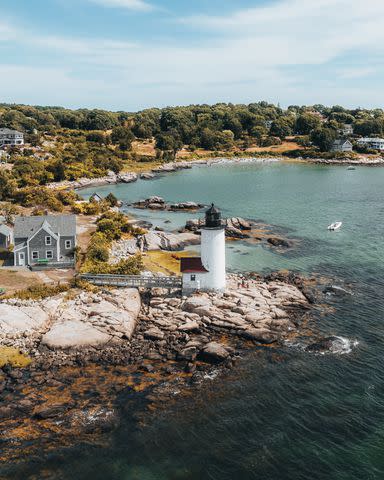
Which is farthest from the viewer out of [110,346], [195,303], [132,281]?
[132,281]

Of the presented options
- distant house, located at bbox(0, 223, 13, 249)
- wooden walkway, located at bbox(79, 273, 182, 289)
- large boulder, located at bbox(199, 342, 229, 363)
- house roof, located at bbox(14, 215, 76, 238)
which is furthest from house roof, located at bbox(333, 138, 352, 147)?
large boulder, located at bbox(199, 342, 229, 363)

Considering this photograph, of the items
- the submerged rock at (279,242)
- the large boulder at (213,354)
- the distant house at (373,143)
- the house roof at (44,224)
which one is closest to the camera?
the large boulder at (213,354)

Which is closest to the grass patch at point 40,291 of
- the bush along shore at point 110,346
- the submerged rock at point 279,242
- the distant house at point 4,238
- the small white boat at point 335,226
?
the bush along shore at point 110,346

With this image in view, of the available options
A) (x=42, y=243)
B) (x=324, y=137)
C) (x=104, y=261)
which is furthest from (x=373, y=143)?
(x=42, y=243)

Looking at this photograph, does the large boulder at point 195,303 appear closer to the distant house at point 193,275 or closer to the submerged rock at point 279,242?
the distant house at point 193,275

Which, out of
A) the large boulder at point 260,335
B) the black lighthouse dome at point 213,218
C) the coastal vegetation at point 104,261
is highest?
the black lighthouse dome at point 213,218

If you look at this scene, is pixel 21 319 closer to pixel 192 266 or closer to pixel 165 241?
pixel 192 266

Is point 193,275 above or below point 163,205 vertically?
below

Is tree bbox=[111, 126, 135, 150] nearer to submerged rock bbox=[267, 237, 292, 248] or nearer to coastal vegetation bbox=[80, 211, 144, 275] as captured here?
coastal vegetation bbox=[80, 211, 144, 275]
